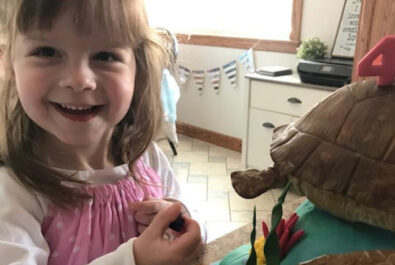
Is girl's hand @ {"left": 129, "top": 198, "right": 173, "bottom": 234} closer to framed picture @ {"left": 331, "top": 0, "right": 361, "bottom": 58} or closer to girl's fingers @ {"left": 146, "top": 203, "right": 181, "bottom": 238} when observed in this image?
girl's fingers @ {"left": 146, "top": 203, "right": 181, "bottom": 238}

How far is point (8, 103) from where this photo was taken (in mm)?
734

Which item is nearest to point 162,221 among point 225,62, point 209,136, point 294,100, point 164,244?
point 164,244

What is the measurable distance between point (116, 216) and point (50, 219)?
115 mm

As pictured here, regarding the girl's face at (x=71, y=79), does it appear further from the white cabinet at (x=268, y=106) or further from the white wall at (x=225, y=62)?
the white wall at (x=225, y=62)

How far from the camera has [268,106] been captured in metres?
2.50

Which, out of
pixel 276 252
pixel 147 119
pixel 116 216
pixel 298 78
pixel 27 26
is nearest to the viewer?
pixel 276 252

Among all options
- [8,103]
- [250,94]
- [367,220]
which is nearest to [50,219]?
[8,103]

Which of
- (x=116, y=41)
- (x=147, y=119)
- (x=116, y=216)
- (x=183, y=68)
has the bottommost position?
(x=183, y=68)

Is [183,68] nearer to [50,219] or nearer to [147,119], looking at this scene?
[147,119]

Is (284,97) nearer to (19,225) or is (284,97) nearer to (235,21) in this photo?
(235,21)

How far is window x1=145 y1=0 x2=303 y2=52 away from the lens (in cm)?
281

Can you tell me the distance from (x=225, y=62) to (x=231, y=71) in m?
0.10

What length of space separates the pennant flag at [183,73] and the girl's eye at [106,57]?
2802 millimetres

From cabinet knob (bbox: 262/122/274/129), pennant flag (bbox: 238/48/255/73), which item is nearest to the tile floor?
cabinet knob (bbox: 262/122/274/129)
